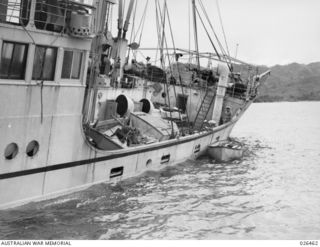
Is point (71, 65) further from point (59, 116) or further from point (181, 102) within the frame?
point (181, 102)

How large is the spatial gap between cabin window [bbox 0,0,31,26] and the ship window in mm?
1642

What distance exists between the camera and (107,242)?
444 inches

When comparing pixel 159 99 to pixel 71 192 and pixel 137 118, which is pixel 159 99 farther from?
pixel 71 192

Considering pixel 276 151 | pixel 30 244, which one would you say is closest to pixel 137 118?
pixel 30 244

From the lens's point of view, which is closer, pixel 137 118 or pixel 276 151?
pixel 137 118

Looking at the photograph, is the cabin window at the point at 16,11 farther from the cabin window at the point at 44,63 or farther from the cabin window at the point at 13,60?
the cabin window at the point at 44,63

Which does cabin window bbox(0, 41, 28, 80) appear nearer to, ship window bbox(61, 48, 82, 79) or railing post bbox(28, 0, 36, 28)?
railing post bbox(28, 0, 36, 28)

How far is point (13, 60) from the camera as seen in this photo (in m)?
12.2

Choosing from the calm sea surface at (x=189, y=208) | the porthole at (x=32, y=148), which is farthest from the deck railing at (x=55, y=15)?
the calm sea surface at (x=189, y=208)

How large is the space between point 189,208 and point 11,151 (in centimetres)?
628

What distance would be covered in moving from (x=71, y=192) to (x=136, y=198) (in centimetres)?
251

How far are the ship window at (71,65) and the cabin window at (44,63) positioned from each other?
0.42 meters

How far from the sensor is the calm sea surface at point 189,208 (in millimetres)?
12656

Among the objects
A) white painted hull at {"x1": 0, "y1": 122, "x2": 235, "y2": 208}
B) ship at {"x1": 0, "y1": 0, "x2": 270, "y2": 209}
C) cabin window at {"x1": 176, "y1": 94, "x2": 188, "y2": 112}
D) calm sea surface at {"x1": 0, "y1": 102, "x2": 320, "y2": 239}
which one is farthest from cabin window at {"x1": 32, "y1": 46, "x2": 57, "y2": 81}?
cabin window at {"x1": 176, "y1": 94, "x2": 188, "y2": 112}
